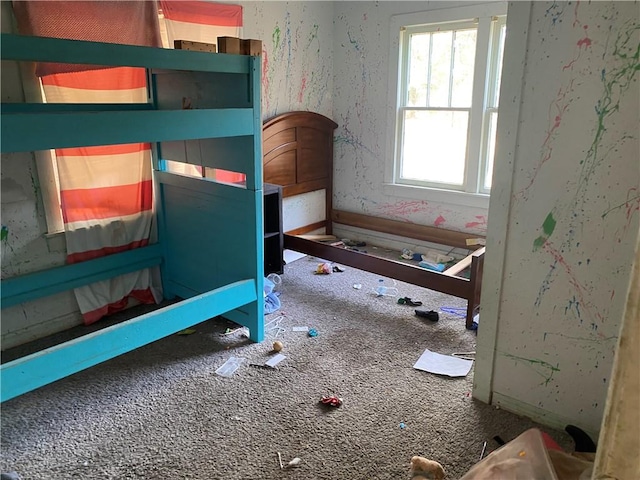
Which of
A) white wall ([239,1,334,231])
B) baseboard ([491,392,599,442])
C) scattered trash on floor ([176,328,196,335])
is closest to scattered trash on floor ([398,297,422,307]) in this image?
baseboard ([491,392,599,442])

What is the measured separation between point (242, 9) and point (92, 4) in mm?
1150

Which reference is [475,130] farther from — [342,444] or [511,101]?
[342,444]

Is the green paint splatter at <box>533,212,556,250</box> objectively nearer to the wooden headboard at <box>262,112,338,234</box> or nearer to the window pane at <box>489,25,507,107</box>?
the window pane at <box>489,25,507,107</box>

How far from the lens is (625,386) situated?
1226mm

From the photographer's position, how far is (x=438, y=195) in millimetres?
4098

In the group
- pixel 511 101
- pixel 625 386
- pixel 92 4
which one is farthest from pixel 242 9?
pixel 625 386

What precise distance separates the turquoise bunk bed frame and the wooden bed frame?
941 mm

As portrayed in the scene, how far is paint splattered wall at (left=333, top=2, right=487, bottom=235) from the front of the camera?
4.05 m

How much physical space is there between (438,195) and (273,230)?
56.5 inches

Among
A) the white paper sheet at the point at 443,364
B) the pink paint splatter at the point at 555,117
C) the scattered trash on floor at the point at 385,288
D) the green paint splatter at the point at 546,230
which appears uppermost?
the pink paint splatter at the point at 555,117

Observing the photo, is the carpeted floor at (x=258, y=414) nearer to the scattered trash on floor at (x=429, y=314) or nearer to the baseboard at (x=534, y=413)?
the baseboard at (x=534, y=413)

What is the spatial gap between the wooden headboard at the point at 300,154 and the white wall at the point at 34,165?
12 cm

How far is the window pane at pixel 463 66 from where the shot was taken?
3.76 meters

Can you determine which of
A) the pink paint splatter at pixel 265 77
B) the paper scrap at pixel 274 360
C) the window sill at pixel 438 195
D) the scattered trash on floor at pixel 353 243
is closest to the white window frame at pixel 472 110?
the window sill at pixel 438 195
